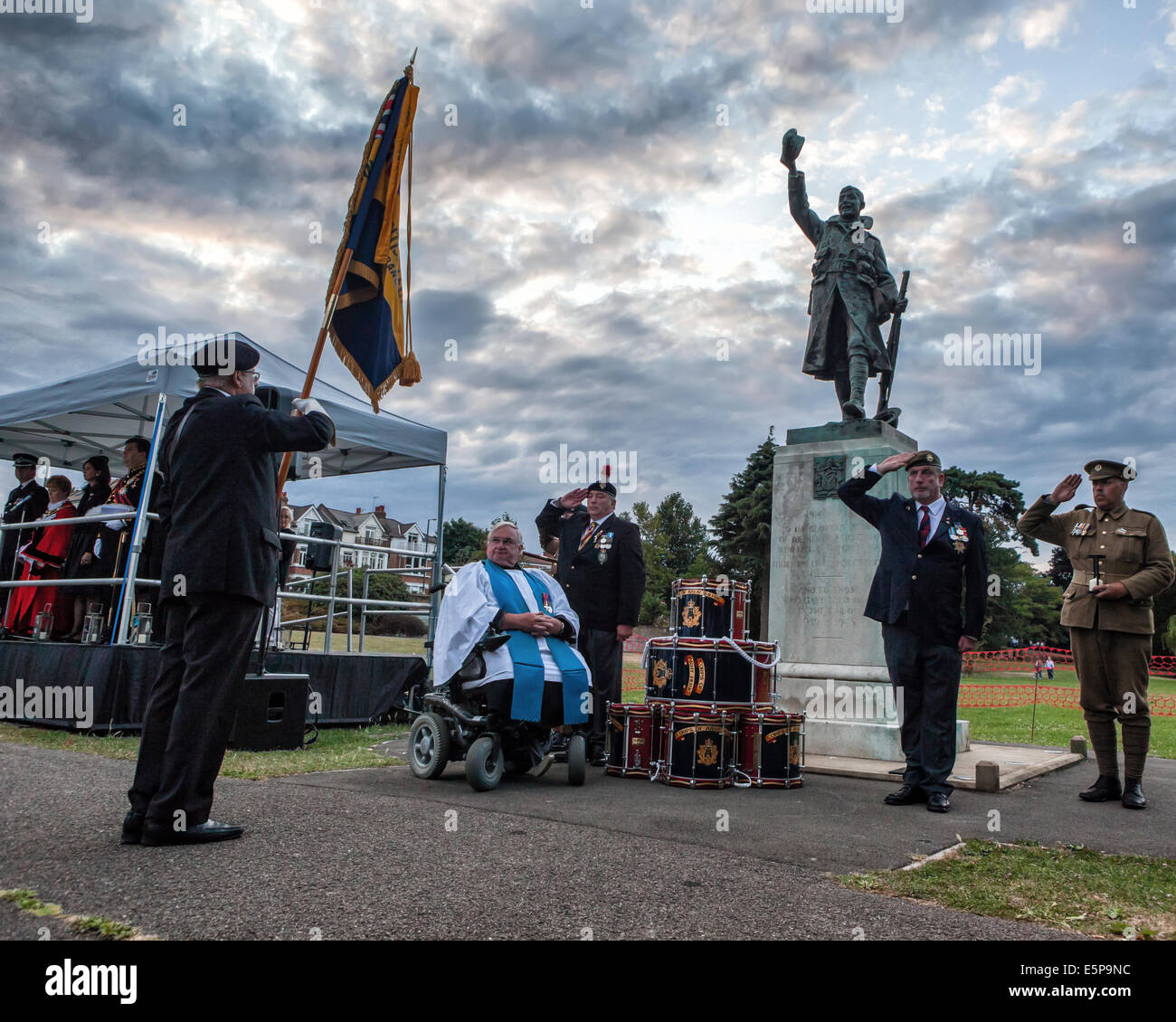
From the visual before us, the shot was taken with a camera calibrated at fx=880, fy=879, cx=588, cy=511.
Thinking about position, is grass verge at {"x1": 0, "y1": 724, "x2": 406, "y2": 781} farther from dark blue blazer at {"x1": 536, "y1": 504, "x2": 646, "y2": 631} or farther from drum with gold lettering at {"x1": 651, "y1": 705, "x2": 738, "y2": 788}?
drum with gold lettering at {"x1": 651, "y1": 705, "x2": 738, "y2": 788}

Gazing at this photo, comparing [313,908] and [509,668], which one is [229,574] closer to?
[313,908]

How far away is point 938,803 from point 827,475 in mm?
3726

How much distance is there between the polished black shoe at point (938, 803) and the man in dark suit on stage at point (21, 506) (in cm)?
942

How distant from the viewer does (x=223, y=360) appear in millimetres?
3852

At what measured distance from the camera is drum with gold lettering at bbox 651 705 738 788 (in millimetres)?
5742

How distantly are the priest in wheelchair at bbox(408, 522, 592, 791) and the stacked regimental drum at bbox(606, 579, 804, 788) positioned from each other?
704mm

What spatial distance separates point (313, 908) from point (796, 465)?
668 centimetres

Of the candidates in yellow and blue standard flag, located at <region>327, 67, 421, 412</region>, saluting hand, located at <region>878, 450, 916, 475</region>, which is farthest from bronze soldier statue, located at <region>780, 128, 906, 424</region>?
yellow and blue standard flag, located at <region>327, 67, 421, 412</region>

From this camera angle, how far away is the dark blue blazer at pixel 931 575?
5441 millimetres

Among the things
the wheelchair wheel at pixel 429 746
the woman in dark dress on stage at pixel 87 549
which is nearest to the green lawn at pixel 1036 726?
the wheelchair wheel at pixel 429 746

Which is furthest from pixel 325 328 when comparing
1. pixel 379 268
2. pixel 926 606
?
pixel 926 606

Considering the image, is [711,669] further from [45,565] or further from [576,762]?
[45,565]

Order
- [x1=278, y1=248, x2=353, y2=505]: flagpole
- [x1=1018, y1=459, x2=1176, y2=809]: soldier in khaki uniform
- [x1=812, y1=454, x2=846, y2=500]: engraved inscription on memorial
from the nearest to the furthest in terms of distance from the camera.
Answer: [x1=278, y1=248, x2=353, y2=505]: flagpole
[x1=1018, y1=459, x2=1176, y2=809]: soldier in khaki uniform
[x1=812, y1=454, x2=846, y2=500]: engraved inscription on memorial

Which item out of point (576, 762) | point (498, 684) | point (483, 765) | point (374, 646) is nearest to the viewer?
point (483, 765)
